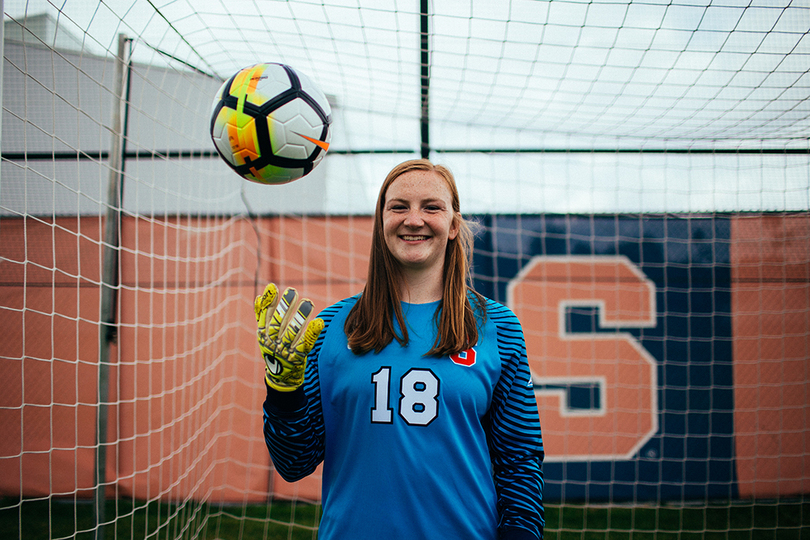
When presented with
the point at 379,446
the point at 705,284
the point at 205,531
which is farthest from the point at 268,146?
the point at 705,284

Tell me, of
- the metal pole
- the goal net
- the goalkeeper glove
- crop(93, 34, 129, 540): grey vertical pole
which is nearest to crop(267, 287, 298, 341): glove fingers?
the goalkeeper glove

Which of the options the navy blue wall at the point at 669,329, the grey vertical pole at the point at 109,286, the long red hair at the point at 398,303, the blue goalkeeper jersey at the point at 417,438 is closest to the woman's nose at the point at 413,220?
the long red hair at the point at 398,303

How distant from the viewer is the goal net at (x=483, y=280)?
2924mm

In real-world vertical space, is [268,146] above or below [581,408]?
above

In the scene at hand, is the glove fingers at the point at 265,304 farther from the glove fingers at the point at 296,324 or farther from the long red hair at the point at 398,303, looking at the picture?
the long red hair at the point at 398,303

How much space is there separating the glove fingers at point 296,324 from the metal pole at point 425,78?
5.41 feet

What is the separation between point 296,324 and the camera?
1092mm

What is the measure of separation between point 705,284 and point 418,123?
2.66m

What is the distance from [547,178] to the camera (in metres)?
3.63

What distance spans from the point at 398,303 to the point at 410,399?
0.26 metres

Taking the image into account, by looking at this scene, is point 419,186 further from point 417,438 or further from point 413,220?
Answer: point 417,438

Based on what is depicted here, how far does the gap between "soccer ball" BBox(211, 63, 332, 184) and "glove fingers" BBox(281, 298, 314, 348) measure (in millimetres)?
626

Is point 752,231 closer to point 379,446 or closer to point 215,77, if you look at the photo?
point 379,446

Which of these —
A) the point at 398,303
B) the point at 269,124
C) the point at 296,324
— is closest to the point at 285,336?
the point at 296,324
